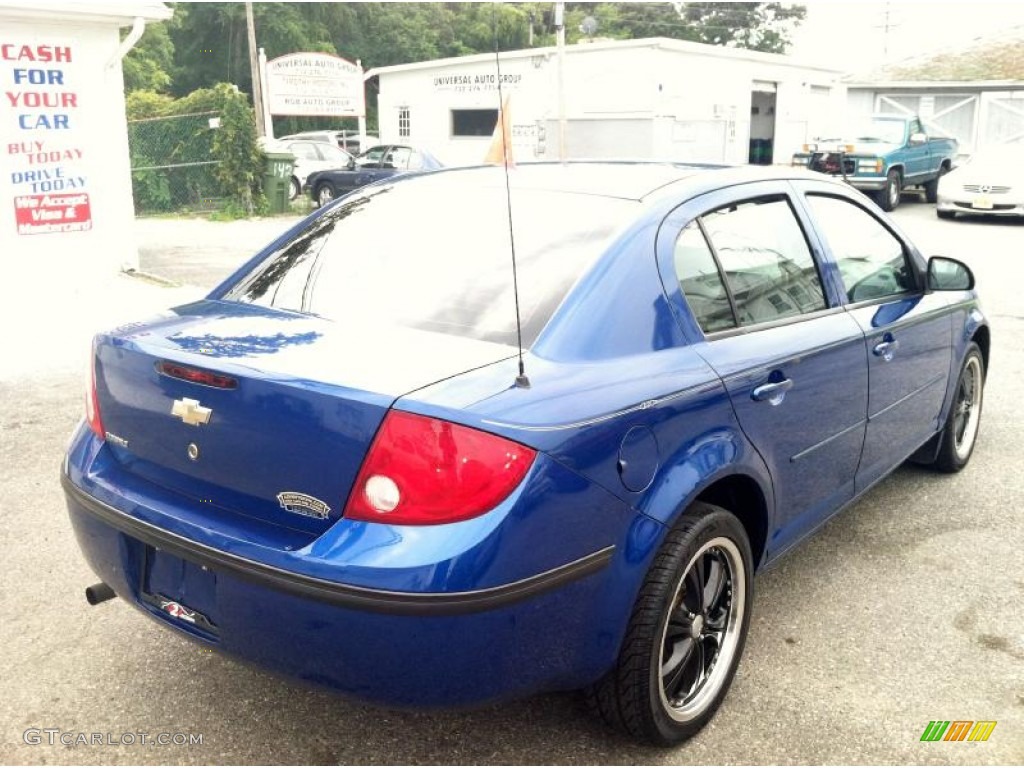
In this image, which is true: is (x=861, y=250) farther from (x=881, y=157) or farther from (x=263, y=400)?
(x=881, y=157)

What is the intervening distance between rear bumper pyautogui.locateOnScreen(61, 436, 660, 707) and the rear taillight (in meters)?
0.43

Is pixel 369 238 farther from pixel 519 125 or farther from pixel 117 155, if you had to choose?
pixel 519 125

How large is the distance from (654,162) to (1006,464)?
9.31 ft

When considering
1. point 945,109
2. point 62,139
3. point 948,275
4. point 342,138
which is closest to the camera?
point 948,275

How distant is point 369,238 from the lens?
318 cm

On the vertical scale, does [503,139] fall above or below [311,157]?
above

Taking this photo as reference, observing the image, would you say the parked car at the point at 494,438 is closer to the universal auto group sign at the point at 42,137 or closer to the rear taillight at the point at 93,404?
the rear taillight at the point at 93,404

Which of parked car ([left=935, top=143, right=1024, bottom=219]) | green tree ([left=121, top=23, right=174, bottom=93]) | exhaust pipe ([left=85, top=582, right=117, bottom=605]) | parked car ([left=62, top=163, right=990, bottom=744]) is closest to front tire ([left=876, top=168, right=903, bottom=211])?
parked car ([left=935, top=143, right=1024, bottom=219])

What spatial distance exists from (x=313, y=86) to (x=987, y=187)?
15.5 meters

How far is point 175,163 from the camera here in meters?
21.5

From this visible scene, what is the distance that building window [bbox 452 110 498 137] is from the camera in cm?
3022

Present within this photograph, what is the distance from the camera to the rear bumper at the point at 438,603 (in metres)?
2.13

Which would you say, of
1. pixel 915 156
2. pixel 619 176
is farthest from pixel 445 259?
pixel 915 156

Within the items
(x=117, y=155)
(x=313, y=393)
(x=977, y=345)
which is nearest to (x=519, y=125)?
(x=117, y=155)
